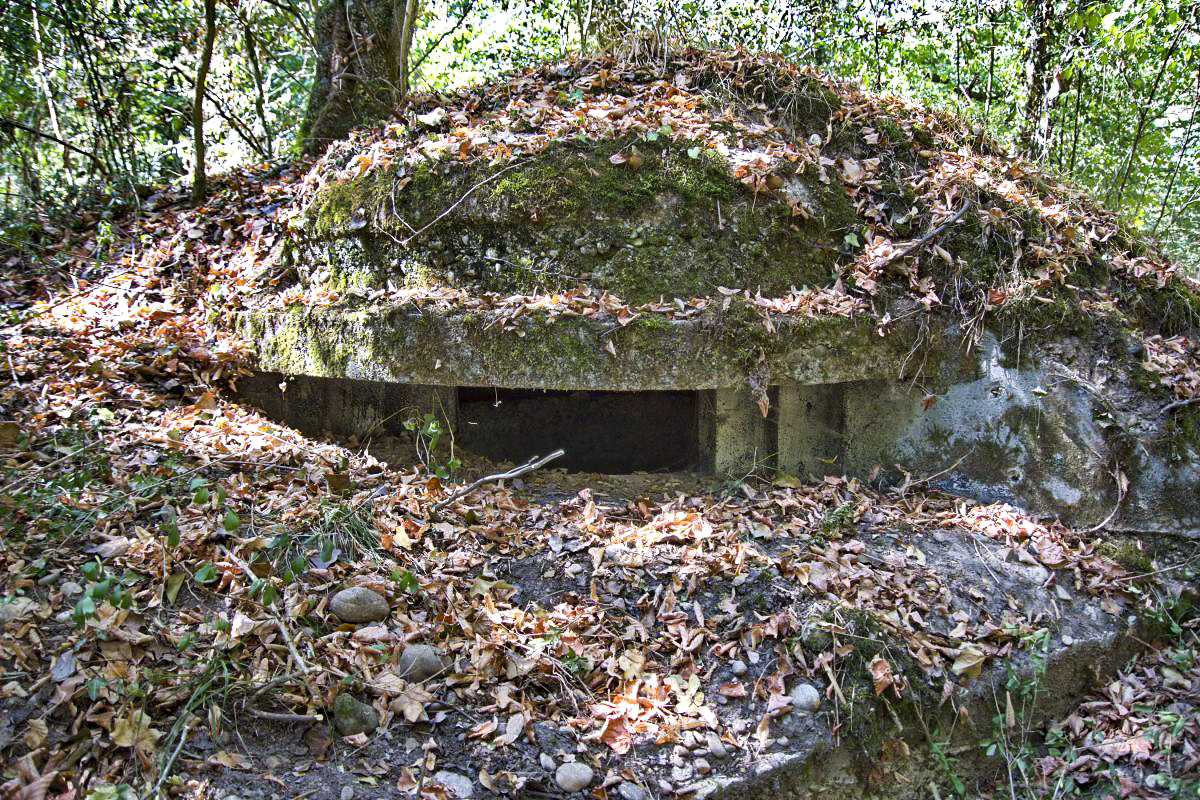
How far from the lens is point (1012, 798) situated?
3.19m

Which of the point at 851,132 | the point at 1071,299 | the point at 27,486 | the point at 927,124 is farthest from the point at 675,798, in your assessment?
the point at 927,124

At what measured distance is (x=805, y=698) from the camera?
316cm

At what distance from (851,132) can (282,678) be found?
188 inches

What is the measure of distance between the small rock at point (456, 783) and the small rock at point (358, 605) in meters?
0.73

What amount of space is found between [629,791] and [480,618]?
0.93m

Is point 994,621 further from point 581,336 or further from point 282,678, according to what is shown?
point 282,678

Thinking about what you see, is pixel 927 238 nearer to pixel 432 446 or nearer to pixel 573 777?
pixel 432 446

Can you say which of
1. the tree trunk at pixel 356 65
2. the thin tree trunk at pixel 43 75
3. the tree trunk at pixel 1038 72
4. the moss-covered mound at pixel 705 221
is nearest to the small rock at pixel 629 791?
the moss-covered mound at pixel 705 221

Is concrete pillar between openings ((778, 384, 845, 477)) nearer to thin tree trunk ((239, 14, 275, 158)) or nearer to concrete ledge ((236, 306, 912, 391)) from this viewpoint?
concrete ledge ((236, 306, 912, 391))

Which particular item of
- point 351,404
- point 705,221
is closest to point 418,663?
point 351,404

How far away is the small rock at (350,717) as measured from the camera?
2.70 meters

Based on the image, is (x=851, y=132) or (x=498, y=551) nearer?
(x=498, y=551)

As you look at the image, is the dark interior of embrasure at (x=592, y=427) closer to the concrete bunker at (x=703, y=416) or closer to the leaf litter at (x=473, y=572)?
the concrete bunker at (x=703, y=416)

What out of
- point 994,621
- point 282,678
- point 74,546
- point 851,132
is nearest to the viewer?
point 282,678
